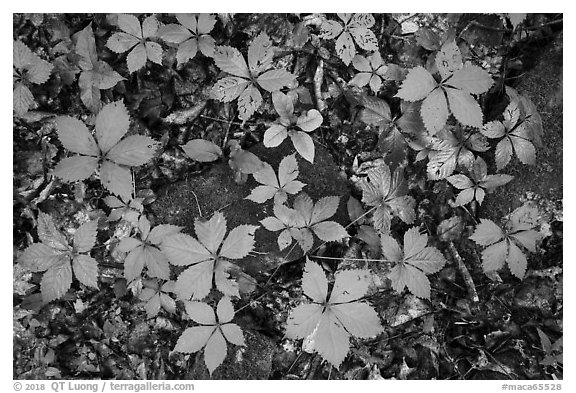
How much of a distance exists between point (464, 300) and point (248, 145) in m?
1.69

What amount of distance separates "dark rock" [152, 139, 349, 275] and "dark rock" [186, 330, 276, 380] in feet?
1.42

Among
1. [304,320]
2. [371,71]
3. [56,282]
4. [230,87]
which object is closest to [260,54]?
[230,87]

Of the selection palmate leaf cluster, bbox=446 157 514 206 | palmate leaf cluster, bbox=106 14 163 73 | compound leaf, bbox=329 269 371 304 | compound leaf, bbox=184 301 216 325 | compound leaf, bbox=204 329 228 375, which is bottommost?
compound leaf, bbox=204 329 228 375

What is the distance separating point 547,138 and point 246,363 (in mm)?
2345

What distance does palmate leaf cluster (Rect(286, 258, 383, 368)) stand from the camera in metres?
2.39

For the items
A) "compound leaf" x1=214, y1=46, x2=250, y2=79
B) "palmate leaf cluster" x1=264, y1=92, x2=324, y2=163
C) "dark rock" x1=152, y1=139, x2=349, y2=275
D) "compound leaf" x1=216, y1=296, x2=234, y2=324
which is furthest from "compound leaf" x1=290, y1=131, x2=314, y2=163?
"compound leaf" x1=216, y1=296, x2=234, y2=324

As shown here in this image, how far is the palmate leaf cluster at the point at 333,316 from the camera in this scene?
2391mm

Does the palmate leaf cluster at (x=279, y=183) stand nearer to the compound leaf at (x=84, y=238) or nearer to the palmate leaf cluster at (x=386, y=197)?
the palmate leaf cluster at (x=386, y=197)

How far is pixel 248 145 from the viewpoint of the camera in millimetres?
2734

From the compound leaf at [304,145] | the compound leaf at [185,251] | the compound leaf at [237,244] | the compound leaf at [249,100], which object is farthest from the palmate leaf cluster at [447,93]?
the compound leaf at [185,251]

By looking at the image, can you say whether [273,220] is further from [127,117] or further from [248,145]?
[127,117]

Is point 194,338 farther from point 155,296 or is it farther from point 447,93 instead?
point 447,93

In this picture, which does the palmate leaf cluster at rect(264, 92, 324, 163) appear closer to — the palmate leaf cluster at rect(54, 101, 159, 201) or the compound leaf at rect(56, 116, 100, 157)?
the palmate leaf cluster at rect(54, 101, 159, 201)

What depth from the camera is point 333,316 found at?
2.43m
